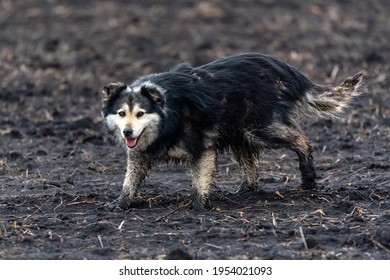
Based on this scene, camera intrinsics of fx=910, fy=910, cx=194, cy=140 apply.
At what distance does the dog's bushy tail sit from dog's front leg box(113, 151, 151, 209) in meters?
1.86

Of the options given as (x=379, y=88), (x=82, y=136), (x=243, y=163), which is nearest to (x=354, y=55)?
(x=379, y=88)

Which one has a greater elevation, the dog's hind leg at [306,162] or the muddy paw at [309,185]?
the dog's hind leg at [306,162]

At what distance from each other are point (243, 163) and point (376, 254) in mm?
2663

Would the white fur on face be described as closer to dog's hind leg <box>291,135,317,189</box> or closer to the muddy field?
the muddy field

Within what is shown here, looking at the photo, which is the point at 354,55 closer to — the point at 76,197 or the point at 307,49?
the point at 307,49

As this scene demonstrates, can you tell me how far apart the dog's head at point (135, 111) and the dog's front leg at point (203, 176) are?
566mm

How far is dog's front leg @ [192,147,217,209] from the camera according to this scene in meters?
8.89

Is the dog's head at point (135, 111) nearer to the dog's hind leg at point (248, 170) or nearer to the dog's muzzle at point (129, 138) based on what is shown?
the dog's muzzle at point (129, 138)

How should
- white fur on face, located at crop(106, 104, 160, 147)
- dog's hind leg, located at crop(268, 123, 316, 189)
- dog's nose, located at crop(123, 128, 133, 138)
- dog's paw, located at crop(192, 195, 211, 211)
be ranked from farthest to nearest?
A: 1. dog's hind leg, located at crop(268, 123, 316, 189)
2. dog's paw, located at crop(192, 195, 211, 211)
3. white fur on face, located at crop(106, 104, 160, 147)
4. dog's nose, located at crop(123, 128, 133, 138)

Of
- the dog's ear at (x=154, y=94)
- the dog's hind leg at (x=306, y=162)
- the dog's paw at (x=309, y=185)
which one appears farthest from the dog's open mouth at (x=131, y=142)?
the dog's paw at (x=309, y=185)

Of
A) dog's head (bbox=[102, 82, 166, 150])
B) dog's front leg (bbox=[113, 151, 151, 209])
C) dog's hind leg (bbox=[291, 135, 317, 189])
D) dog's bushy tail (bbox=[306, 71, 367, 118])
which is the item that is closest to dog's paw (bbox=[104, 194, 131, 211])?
dog's front leg (bbox=[113, 151, 151, 209])

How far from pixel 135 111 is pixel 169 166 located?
2.53 m

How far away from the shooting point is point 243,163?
31.7 feet

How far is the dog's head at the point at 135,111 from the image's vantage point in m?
8.54
